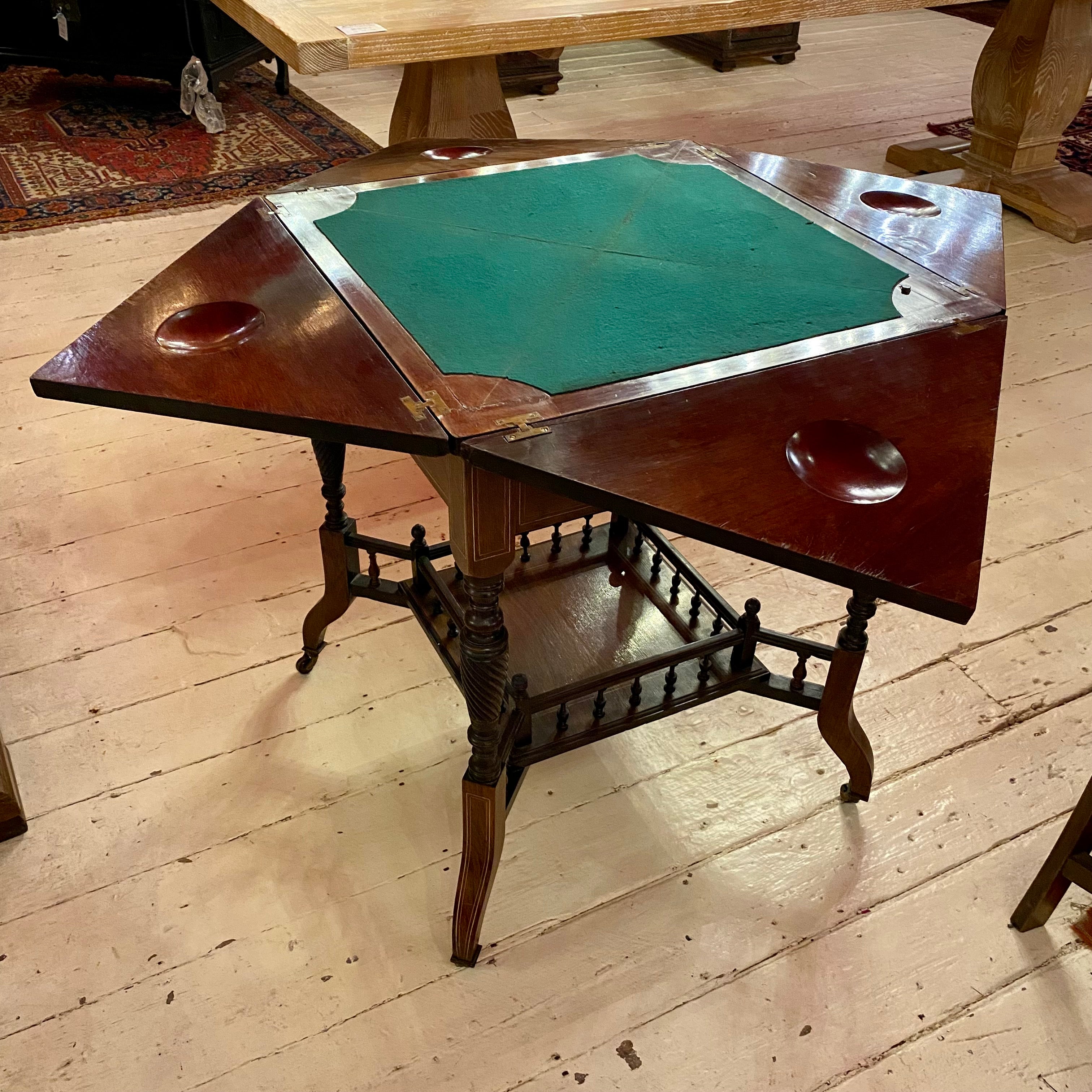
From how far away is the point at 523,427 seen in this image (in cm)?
103

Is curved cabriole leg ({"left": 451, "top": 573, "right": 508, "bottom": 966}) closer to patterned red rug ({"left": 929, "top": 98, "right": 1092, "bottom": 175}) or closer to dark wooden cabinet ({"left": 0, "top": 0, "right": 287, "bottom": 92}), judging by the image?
dark wooden cabinet ({"left": 0, "top": 0, "right": 287, "bottom": 92})

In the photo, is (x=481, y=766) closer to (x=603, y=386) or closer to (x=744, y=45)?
(x=603, y=386)

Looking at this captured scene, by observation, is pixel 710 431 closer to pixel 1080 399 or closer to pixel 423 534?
pixel 423 534

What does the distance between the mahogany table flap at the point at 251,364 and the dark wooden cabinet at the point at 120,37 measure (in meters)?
2.90

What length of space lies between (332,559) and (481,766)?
1.72ft

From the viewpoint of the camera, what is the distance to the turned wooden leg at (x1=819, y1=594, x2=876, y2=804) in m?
1.43

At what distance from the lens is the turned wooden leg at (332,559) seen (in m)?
1.58

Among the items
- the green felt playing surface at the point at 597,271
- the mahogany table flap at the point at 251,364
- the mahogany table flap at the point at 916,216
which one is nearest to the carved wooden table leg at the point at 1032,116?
the mahogany table flap at the point at 916,216

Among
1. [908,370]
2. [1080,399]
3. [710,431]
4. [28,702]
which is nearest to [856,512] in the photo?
[710,431]

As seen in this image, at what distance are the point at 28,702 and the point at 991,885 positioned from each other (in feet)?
5.02

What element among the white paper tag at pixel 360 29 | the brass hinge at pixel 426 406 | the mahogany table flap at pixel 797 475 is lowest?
the mahogany table flap at pixel 797 475

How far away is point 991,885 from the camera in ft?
4.99

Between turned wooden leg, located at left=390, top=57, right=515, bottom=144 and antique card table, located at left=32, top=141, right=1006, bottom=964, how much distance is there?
722 mm

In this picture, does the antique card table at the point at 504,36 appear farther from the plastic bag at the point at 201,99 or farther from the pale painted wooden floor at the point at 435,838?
the plastic bag at the point at 201,99
